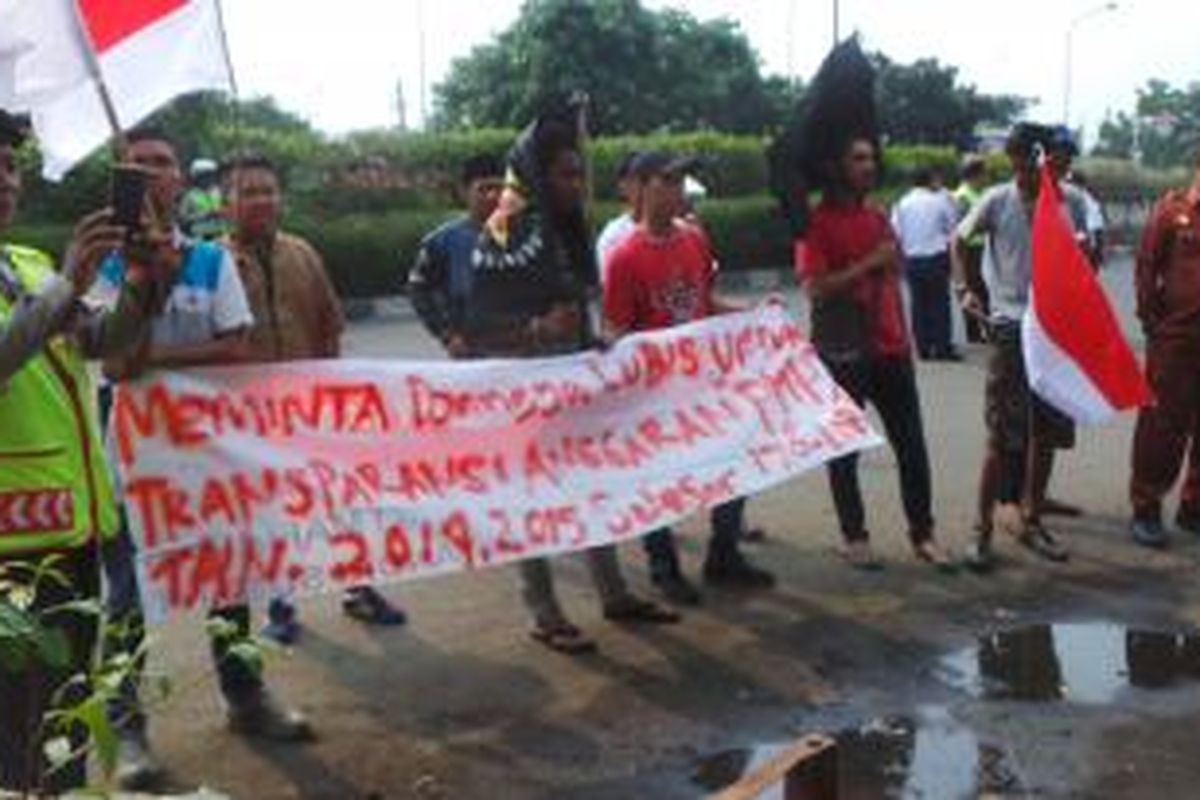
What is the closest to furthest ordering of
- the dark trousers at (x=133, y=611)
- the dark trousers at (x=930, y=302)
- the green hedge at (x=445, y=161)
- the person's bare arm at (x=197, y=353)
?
1. the dark trousers at (x=133, y=611)
2. the person's bare arm at (x=197, y=353)
3. the dark trousers at (x=930, y=302)
4. the green hedge at (x=445, y=161)

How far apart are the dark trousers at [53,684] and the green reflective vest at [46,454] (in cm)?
6

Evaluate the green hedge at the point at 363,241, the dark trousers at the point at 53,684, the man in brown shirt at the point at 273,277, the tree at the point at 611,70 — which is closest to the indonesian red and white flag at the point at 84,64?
the dark trousers at the point at 53,684

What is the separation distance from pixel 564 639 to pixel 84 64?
3.09 m

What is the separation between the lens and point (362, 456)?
6086 mm

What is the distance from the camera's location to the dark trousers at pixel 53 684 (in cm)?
390

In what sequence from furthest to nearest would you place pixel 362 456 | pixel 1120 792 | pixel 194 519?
pixel 362 456, pixel 194 519, pixel 1120 792

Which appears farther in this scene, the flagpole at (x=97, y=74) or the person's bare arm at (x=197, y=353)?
the person's bare arm at (x=197, y=353)

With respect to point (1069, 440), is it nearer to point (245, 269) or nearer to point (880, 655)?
point (880, 655)

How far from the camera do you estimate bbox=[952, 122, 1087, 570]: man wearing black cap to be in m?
8.16

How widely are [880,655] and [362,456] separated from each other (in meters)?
1.94

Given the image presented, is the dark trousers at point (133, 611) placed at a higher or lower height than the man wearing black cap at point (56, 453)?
lower

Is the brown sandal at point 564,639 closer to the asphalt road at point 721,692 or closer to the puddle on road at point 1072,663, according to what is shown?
the asphalt road at point 721,692

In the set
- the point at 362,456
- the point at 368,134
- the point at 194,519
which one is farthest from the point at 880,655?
the point at 368,134

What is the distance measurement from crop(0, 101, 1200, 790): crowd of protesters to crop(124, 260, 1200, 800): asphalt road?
0.56 ft
